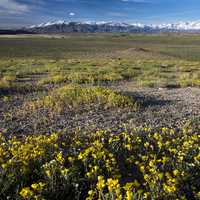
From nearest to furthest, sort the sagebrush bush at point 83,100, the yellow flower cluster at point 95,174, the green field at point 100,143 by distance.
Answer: the yellow flower cluster at point 95,174 → the green field at point 100,143 → the sagebrush bush at point 83,100

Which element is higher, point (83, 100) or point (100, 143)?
point (100, 143)

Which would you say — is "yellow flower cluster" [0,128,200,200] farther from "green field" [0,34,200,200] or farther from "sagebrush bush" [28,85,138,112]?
"sagebrush bush" [28,85,138,112]

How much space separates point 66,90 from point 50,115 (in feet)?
8.77

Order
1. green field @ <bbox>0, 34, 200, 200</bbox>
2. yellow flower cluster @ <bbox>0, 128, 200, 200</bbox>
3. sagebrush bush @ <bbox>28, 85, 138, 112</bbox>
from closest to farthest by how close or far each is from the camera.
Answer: yellow flower cluster @ <bbox>0, 128, 200, 200</bbox>
green field @ <bbox>0, 34, 200, 200</bbox>
sagebrush bush @ <bbox>28, 85, 138, 112</bbox>

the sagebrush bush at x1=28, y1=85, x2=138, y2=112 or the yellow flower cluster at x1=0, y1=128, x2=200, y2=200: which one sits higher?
the yellow flower cluster at x1=0, y1=128, x2=200, y2=200

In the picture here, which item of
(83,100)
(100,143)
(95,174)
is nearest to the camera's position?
(95,174)

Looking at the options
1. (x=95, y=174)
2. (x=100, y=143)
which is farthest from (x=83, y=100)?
(x=95, y=174)

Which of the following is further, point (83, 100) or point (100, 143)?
point (83, 100)

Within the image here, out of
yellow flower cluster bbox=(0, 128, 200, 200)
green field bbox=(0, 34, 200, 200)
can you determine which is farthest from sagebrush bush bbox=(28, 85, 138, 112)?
yellow flower cluster bbox=(0, 128, 200, 200)

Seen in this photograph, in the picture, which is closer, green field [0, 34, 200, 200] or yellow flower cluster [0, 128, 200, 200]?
yellow flower cluster [0, 128, 200, 200]

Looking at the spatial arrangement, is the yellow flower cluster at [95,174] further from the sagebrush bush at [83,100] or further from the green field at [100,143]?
the sagebrush bush at [83,100]

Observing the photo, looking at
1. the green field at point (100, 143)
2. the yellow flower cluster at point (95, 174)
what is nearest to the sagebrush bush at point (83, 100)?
the green field at point (100, 143)

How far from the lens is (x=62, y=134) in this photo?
7.84m

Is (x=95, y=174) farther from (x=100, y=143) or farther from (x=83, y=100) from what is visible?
(x=83, y=100)
